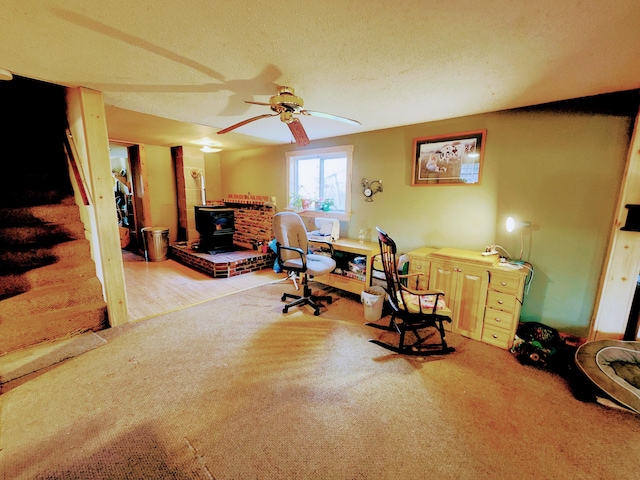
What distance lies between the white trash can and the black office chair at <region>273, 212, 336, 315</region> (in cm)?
55

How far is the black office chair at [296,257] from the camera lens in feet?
9.66

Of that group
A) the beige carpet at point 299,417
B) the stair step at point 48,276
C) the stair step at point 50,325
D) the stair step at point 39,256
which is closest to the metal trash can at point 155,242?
the stair step at point 39,256

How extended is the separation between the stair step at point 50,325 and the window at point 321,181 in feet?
9.80

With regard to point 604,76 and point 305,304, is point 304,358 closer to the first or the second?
point 305,304

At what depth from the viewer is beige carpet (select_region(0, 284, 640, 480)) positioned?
4.39 feet

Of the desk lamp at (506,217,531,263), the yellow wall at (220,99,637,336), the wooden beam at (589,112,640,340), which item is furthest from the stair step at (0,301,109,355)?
the wooden beam at (589,112,640,340)

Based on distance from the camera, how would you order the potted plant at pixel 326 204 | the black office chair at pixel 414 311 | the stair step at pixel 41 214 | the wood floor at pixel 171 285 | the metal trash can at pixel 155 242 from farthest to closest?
the metal trash can at pixel 155 242
the potted plant at pixel 326 204
the wood floor at pixel 171 285
the stair step at pixel 41 214
the black office chair at pixel 414 311

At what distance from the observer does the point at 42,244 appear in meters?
2.81

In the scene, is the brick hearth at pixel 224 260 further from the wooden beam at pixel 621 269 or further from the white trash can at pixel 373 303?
the wooden beam at pixel 621 269

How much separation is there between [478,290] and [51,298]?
13.7ft

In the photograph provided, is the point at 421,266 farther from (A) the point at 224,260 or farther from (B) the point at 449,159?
(A) the point at 224,260

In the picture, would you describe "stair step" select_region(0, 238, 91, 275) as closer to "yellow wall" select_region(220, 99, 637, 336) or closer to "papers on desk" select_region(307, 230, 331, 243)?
"papers on desk" select_region(307, 230, 331, 243)

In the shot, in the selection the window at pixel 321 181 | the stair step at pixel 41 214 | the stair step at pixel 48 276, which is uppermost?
the window at pixel 321 181

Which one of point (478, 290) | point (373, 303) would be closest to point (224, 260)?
point (373, 303)
